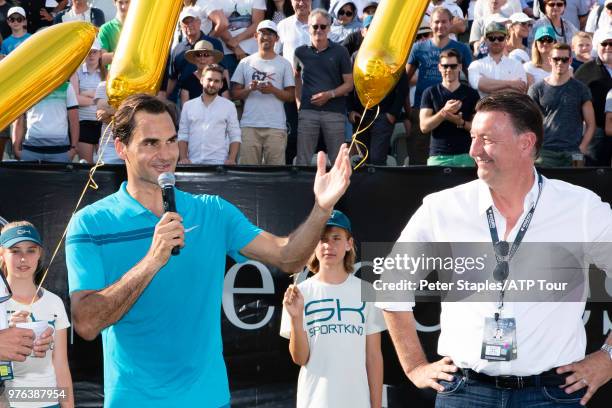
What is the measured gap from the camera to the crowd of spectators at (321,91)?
30.3 feet

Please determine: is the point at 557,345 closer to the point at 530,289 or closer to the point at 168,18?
the point at 530,289

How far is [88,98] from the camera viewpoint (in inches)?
401

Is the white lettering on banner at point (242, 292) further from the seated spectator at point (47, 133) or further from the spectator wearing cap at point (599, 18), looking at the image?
the spectator wearing cap at point (599, 18)

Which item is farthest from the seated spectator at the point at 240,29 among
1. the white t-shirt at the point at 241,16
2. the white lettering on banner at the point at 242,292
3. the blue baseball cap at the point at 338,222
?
the blue baseball cap at the point at 338,222

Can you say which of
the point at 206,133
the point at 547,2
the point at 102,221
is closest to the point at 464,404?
the point at 102,221

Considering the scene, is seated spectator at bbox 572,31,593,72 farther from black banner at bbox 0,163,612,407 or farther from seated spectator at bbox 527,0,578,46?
black banner at bbox 0,163,612,407

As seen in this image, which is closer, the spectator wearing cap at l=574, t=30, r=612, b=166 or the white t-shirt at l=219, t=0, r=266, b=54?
the spectator wearing cap at l=574, t=30, r=612, b=166

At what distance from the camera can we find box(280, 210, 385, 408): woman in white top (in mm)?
6113

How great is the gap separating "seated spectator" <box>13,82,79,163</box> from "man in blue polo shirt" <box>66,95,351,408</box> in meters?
5.51

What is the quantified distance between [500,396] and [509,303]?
0.36 metres

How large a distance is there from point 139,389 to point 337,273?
2.44 metres

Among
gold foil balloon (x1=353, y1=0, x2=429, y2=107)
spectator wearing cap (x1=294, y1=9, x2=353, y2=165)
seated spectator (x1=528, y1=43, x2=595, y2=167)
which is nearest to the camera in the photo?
gold foil balloon (x1=353, y1=0, x2=429, y2=107)

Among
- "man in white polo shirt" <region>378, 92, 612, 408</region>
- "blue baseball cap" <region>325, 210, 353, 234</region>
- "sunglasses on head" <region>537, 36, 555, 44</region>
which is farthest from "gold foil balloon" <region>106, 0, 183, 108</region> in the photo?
"sunglasses on head" <region>537, 36, 555, 44</region>

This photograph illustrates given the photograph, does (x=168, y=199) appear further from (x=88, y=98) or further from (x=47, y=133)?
(x=88, y=98)
